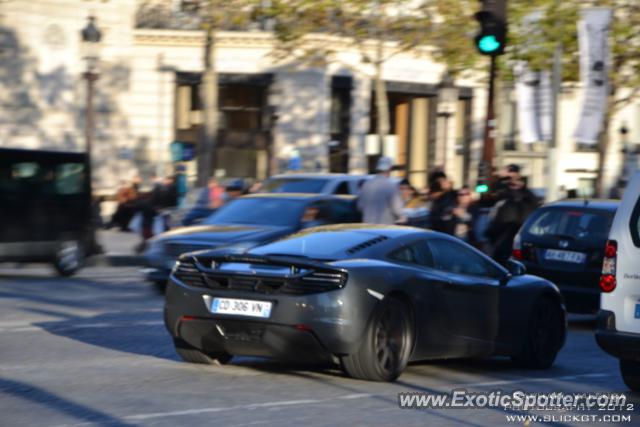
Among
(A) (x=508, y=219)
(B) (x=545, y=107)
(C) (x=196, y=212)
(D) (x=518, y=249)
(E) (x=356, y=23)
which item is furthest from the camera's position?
(E) (x=356, y=23)

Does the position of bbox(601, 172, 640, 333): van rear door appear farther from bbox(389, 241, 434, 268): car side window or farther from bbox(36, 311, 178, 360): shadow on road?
bbox(36, 311, 178, 360): shadow on road

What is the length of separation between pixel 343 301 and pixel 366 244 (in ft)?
2.95

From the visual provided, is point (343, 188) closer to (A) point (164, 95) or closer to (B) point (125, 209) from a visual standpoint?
Result: (B) point (125, 209)

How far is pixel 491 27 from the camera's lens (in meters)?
18.6

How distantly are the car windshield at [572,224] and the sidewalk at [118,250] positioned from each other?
10.9 meters

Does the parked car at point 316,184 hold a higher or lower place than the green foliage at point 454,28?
lower

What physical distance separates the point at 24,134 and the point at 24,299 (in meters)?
24.5

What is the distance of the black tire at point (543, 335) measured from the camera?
40.8 ft

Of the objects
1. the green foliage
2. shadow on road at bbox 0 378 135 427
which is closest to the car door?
shadow on road at bbox 0 378 135 427

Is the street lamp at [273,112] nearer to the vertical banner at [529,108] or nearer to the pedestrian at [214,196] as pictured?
the pedestrian at [214,196]

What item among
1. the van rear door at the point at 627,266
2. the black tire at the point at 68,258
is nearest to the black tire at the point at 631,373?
the van rear door at the point at 627,266

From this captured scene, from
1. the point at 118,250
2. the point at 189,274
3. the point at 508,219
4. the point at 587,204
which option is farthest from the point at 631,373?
the point at 118,250

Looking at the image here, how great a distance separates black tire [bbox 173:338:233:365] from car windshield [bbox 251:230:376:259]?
92 cm

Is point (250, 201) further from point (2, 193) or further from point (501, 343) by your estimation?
point (501, 343)
